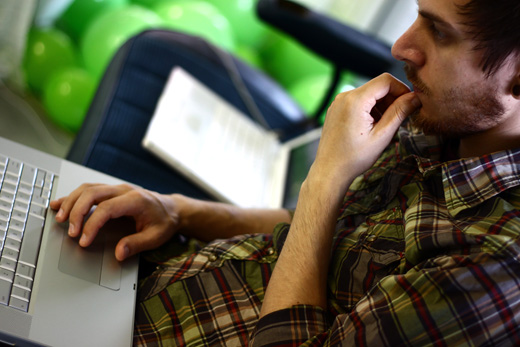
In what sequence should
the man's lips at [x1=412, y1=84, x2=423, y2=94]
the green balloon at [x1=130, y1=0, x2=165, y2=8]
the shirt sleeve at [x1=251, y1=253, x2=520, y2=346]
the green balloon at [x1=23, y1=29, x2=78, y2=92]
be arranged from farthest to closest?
1. the green balloon at [x1=130, y1=0, x2=165, y2=8]
2. the green balloon at [x1=23, y1=29, x2=78, y2=92]
3. the man's lips at [x1=412, y1=84, x2=423, y2=94]
4. the shirt sleeve at [x1=251, y1=253, x2=520, y2=346]

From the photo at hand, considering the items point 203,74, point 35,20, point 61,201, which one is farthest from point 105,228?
point 35,20

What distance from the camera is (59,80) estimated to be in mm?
1887

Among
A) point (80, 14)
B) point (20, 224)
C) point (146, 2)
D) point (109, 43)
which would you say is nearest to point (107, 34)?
point (109, 43)

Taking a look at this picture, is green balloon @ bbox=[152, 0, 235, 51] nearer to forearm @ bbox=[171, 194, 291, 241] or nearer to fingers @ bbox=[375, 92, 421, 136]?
forearm @ bbox=[171, 194, 291, 241]

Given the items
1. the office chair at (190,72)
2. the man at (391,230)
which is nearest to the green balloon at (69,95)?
the office chair at (190,72)

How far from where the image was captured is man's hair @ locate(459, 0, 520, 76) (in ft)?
2.41

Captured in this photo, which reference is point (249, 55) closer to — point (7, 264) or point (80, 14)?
point (80, 14)

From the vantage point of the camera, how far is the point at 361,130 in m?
0.82

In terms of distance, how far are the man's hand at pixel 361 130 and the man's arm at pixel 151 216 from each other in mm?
251

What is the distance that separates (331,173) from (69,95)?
1.28 metres

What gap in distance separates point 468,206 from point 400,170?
17cm

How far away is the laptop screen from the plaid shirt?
38 cm

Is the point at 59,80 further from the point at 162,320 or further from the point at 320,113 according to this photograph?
the point at 162,320

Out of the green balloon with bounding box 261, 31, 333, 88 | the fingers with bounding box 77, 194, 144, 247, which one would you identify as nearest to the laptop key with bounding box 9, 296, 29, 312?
the fingers with bounding box 77, 194, 144, 247
